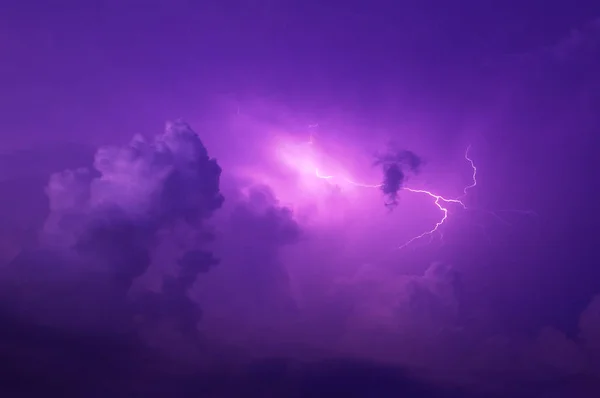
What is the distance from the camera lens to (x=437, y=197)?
68.6 ft

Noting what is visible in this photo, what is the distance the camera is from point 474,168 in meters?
20.6

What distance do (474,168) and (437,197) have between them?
2621 mm

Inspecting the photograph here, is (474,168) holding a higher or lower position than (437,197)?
higher
